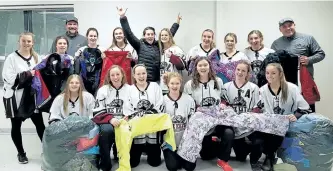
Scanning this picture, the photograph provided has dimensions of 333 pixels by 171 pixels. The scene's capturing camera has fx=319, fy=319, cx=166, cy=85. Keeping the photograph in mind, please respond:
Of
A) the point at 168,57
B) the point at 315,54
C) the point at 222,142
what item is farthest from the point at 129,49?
the point at 315,54

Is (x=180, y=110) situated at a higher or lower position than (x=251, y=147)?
higher

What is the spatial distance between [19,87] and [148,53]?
1.30 m

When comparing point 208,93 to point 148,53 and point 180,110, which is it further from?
point 148,53

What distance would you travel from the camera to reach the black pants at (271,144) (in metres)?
2.71

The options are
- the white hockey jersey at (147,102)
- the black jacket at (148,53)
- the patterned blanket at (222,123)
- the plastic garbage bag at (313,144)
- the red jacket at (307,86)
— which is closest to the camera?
the plastic garbage bag at (313,144)

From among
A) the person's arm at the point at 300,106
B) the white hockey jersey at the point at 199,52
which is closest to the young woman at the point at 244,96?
the person's arm at the point at 300,106

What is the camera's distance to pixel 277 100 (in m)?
2.84

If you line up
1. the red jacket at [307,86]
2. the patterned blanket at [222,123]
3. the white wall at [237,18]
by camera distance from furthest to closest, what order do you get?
the white wall at [237,18], the red jacket at [307,86], the patterned blanket at [222,123]

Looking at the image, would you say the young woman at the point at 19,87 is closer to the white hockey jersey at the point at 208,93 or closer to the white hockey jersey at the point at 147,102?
the white hockey jersey at the point at 147,102

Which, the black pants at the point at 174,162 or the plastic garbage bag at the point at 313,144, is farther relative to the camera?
the black pants at the point at 174,162

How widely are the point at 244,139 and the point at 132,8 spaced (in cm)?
219

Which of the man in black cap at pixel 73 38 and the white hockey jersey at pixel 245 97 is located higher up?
the man in black cap at pixel 73 38

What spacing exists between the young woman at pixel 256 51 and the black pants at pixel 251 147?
0.72m

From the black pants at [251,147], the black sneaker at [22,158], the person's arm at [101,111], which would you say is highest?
the person's arm at [101,111]
